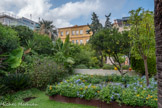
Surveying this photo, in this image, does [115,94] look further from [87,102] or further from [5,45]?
[5,45]

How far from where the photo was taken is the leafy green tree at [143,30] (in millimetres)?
5609

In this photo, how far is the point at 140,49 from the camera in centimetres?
581

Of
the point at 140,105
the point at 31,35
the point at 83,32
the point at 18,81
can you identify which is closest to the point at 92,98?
the point at 140,105

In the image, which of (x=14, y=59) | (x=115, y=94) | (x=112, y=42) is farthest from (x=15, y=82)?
(x=112, y=42)

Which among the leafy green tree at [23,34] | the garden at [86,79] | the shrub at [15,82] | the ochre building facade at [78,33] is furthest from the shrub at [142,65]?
the ochre building facade at [78,33]

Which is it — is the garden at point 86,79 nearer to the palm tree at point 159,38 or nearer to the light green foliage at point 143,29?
the light green foliage at point 143,29

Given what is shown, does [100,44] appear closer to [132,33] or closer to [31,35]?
[132,33]

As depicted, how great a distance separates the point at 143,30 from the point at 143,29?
4 centimetres

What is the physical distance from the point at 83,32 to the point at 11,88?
30.4m

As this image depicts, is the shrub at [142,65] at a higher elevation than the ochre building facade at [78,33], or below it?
below

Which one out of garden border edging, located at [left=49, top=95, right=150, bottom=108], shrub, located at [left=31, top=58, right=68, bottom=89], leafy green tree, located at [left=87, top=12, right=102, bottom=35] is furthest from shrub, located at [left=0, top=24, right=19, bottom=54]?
leafy green tree, located at [left=87, top=12, right=102, bottom=35]

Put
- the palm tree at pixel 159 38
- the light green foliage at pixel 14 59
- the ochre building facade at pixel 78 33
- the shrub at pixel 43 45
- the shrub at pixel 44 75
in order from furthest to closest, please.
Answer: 1. the ochre building facade at pixel 78 33
2. the shrub at pixel 43 45
3. the shrub at pixel 44 75
4. the light green foliage at pixel 14 59
5. the palm tree at pixel 159 38

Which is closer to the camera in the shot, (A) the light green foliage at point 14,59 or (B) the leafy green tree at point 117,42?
(A) the light green foliage at point 14,59

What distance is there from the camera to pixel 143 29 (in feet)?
18.5
